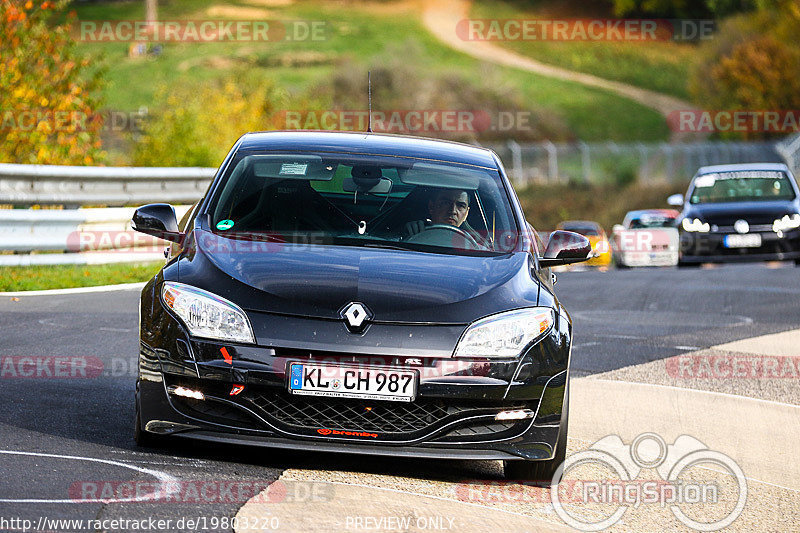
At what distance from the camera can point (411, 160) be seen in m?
7.38

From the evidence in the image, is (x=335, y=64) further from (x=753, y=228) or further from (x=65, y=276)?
(x=65, y=276)

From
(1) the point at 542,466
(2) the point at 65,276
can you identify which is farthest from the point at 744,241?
(1) the point at 542,466

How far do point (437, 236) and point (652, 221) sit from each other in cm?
2161

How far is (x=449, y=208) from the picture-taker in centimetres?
704

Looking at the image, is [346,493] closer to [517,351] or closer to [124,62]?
[517,351]

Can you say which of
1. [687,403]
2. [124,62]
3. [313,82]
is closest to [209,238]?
[687,403]

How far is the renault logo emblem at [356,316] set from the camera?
5.81 m

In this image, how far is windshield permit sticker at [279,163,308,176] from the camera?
23.7 ft

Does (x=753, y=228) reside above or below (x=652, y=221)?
below

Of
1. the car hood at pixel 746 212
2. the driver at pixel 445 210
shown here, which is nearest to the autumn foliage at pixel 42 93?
the car hood at pixel 746 212

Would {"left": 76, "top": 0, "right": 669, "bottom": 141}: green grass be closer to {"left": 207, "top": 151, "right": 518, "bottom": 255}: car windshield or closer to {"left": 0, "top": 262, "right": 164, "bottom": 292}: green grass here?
{"left": 0, "top": 262, "right": 164, "bottom": 292}: green grass

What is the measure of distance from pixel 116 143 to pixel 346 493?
59.3 m

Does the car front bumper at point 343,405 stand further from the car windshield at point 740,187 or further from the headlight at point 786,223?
the car windshield at point 740,187

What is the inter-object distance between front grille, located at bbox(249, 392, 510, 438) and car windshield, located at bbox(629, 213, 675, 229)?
72.6ft
